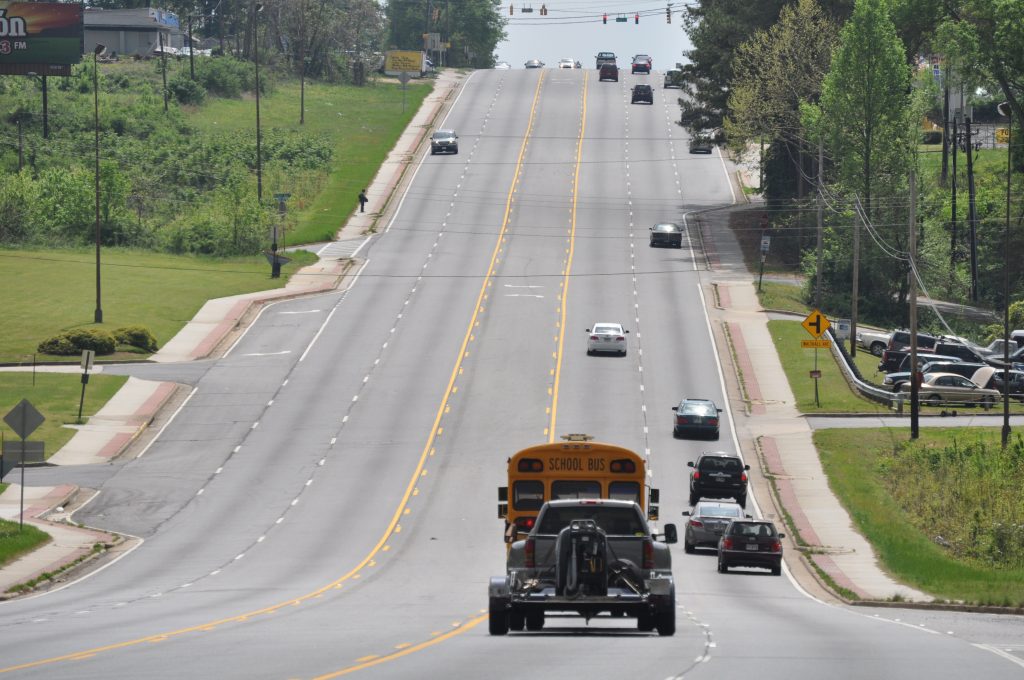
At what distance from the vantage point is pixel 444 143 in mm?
132625

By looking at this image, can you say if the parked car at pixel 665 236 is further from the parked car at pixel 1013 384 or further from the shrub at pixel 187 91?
the shrub at pixel 187 91

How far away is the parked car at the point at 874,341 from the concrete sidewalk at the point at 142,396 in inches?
1165

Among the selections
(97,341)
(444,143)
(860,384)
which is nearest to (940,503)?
(860,384)

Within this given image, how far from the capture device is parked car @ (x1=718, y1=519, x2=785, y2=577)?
4131 cm

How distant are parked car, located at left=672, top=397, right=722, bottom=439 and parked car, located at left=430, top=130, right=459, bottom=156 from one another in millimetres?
72797

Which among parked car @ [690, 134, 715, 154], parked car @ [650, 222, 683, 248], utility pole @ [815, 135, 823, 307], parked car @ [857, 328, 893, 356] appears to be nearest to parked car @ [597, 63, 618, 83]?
parked car @ [690, 134, 715, 154]

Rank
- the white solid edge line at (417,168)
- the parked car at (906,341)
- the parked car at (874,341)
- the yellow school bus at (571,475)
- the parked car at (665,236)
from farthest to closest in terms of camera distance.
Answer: the white solid edge line at (417,168), the parked car at (665,236), the parked car at (874,341), the parked car at (906,341), the yellow school bus at (571,475)

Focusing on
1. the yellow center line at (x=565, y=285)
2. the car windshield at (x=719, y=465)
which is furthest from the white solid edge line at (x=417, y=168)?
the car windshield at (x=719, y=465)

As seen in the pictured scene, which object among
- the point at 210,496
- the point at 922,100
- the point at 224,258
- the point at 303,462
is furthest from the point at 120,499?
the point at 922,100

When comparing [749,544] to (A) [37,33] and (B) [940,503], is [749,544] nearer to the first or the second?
(B) [940,503]

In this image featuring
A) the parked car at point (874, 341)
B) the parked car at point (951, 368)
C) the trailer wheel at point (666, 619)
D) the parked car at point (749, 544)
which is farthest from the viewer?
the parked car at point (874, 341)

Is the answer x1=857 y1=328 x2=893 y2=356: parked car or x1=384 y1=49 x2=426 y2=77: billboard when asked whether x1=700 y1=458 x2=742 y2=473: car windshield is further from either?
x1=384 y1=49 x2=426 y2=77: billboard

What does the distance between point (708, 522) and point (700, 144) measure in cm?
8243

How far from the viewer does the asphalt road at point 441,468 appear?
912 inches
